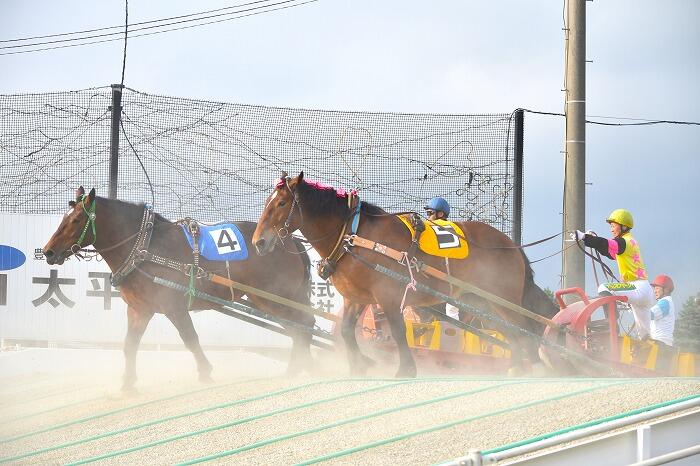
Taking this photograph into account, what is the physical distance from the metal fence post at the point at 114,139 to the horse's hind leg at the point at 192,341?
125 inches

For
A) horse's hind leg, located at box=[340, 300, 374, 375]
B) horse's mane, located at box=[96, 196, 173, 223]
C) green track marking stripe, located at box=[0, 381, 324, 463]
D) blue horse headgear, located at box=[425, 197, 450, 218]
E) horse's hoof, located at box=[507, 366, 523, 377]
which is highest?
blue horse headgear, located at box=[425, 197, 450, 218]

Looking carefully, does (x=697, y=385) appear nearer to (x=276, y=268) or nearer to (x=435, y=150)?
(x=276, y=268)

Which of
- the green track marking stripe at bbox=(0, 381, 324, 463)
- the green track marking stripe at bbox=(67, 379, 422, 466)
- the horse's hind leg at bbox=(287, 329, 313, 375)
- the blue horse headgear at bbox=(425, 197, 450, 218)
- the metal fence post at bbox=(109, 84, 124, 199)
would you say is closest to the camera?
the green track marking stripe at bbox=(67, 379, 422, 466)

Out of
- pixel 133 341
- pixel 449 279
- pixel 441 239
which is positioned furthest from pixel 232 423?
pixel 441 239

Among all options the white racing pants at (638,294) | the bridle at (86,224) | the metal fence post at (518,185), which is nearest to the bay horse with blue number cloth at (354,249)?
the white racing pants at (638,294)

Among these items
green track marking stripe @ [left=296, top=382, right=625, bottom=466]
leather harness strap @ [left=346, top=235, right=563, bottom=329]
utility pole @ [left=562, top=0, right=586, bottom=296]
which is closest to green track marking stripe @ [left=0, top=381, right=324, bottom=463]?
leather harness strap @ [left=346, top=235, right=563, bottom=329]

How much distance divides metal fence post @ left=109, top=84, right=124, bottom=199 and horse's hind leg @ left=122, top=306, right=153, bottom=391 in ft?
9.64

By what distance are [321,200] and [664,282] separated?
398 centimetres

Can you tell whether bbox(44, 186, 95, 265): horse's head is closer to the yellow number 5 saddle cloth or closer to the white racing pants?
the yellow number 5 saddle cloth

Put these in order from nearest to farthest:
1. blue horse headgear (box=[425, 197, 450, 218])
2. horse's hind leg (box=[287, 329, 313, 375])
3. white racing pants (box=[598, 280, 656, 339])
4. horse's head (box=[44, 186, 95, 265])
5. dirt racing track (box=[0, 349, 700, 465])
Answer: dirt racing track (box=[0, 349, 700, 465]) → white racing pants (box=[598, 280, 656, 339]) → horse's head (box=[44, 186, 95, 265]) → horse's hind leg (box=[287, 329, 313, 375]) → blue horse headgear (box=[425, 197, 450, 218])

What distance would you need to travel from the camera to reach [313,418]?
317 inches

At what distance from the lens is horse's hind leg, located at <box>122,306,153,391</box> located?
1029 centimetres

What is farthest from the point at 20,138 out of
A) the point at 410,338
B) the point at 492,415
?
the point at 492,415

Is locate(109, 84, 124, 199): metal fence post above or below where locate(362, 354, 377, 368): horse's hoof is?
above
